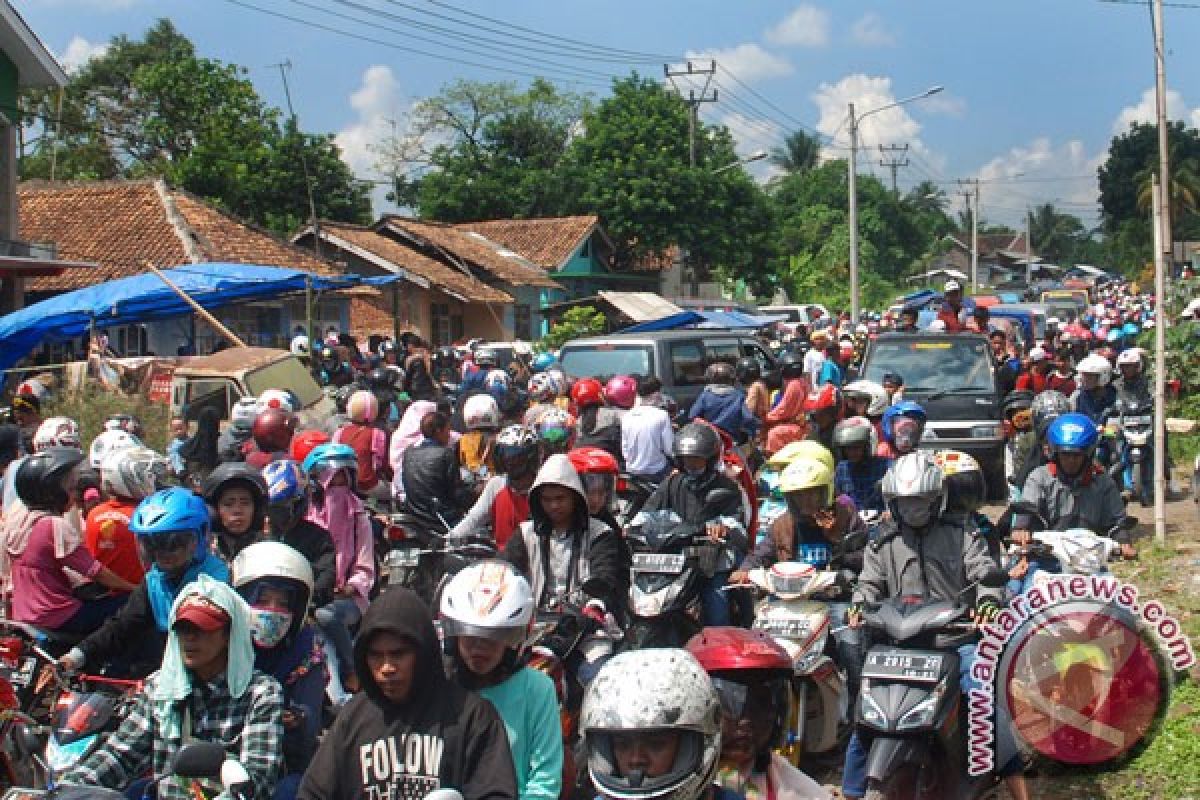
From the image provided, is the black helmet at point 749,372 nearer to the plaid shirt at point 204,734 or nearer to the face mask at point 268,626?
the face mask at point 268,626

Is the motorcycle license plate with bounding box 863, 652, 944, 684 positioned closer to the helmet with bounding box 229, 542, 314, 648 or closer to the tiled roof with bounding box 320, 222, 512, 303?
the helmet with bounding box 229, 542, 314, 648

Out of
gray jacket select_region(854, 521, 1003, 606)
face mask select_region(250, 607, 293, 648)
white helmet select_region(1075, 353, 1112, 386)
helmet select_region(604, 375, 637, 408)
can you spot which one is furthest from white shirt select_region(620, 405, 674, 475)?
face mask select_region(250, 607, 293, 648)

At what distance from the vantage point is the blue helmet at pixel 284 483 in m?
6.84

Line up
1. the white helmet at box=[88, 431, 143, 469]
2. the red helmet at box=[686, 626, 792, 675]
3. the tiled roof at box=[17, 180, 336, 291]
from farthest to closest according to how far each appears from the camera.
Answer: the tiled roof at box=[17, 180, 336, 291], the white helmet at box=[88, 431, 143, 469], the red helmet at box=[686, 626, 792, 675]

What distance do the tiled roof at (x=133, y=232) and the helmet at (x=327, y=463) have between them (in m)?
21.4

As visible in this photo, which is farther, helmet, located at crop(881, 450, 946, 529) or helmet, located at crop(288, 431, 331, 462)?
helmet, located at crop(288, 431, 331, 462)

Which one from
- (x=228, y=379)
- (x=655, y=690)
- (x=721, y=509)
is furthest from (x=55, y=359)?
(x=655, y=690)

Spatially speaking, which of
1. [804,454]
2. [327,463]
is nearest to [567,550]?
[804,454]

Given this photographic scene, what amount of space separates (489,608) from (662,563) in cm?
230

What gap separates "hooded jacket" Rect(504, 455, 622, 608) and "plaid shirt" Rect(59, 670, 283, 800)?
2036mm

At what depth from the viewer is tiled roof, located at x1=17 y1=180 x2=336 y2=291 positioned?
28.0 meters

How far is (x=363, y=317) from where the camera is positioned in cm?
4119

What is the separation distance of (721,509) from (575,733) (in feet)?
6.82

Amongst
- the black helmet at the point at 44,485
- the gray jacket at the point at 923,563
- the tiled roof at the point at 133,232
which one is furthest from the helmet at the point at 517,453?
the tiled roof at the point at 133,232
